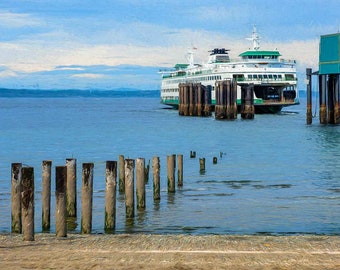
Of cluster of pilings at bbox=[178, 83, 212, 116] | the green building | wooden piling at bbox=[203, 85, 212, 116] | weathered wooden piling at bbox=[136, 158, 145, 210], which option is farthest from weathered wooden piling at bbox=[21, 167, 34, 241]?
wooden piling at bbox=[203, 85, 212, 116]

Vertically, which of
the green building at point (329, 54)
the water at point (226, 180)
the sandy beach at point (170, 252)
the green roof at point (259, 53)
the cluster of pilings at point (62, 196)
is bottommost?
the water at point (226, 180)

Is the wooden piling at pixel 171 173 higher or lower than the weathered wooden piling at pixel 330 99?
lower

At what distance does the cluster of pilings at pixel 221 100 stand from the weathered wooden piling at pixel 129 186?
68.8 metres

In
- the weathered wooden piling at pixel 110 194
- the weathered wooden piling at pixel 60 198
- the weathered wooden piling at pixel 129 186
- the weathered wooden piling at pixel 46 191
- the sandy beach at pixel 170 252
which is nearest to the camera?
the sandy beach at pixel 170 252

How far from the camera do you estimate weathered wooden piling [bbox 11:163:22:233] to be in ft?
46.9

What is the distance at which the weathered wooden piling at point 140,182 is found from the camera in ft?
61.6

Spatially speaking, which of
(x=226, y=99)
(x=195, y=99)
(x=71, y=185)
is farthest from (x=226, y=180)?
(x=195, y=99)

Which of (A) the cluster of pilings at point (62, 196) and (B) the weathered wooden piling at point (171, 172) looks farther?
(B) the weathered wooden piling at point (171, 172)

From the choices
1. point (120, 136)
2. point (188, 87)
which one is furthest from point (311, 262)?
point (188, 87)

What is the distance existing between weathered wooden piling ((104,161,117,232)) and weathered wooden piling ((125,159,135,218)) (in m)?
1.47

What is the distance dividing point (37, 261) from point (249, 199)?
42.0ft

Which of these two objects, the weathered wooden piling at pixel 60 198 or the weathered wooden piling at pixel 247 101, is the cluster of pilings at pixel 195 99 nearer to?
the weathered wooden piling at pixel 247 101

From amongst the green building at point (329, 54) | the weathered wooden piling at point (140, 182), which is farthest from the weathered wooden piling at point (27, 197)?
the green building at point (329, 54)

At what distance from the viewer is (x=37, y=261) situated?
1106 centimetres
